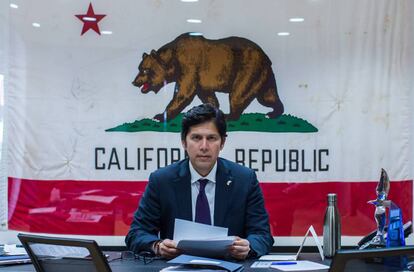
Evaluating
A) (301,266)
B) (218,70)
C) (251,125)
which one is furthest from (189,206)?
(218,70)

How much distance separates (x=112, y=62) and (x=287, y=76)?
1.01 meters

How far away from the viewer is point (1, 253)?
2.43 metres

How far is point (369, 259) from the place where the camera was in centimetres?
153

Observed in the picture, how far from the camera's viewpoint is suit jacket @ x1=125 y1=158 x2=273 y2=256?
2551 millimetres

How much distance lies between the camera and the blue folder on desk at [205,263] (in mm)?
2051

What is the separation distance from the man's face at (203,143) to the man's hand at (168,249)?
1.30 ft

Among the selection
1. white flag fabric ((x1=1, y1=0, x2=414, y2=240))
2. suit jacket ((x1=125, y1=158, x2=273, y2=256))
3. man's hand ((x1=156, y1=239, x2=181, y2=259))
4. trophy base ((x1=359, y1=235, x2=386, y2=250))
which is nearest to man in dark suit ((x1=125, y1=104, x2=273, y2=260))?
suit jacket ((x1=125, y1=158, x2=273, y2=256))

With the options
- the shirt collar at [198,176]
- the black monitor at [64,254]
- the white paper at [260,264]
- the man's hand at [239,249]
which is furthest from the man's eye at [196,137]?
the black monitor at [64,254]

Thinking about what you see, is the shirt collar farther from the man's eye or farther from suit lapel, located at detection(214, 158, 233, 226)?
the man's eye

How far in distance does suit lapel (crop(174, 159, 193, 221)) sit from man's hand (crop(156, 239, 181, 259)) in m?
0.23

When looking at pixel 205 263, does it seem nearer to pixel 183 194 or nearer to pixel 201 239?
pixel 201 239

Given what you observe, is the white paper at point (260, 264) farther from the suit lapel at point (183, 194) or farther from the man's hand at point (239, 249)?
the suit lapel at point (183, 194)

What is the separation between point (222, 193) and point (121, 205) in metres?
1.02

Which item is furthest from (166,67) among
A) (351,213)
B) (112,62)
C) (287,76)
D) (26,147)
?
(351,213)
